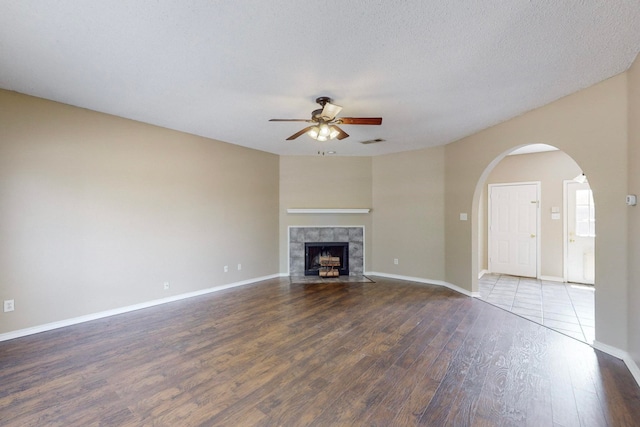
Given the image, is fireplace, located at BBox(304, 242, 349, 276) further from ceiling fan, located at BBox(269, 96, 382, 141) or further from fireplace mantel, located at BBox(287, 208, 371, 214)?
ceiling fan, located at BBox(269, 96, 382, 141)

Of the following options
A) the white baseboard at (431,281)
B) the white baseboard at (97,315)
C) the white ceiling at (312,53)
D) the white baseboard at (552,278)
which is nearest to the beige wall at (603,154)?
the white ceiling at (312,53)

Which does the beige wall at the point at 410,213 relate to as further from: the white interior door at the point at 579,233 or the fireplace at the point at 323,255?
the white interior door at the point at 579,233

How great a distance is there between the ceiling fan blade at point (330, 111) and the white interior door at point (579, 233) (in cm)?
531

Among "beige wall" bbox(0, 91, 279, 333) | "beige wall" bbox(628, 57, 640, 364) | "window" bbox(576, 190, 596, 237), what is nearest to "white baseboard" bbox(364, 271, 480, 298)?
"beige wall" bbox(628, 57, 640, 364)

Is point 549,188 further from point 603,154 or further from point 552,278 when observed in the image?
point 603,154

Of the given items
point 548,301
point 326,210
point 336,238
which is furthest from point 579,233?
point 326,210

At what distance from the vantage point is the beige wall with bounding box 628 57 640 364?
2.26 metres

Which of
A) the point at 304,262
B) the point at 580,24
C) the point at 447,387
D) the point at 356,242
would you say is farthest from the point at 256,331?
the point at 580,24

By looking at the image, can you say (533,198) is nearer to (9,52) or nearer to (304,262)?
(304,262)

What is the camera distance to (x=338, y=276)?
19.1 ft

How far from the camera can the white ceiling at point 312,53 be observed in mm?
1746

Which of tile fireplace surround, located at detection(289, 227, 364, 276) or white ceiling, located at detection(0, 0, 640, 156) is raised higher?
white ceiling, located at detection(0, 0, 640, 156)

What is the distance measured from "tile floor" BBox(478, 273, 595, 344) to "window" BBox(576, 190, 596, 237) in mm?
1037

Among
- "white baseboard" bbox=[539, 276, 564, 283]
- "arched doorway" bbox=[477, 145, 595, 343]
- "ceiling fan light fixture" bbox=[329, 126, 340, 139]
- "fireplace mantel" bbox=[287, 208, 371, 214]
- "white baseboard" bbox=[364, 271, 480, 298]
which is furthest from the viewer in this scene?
"fireplace mantel" bbox=[287, 208, 371, 214]
